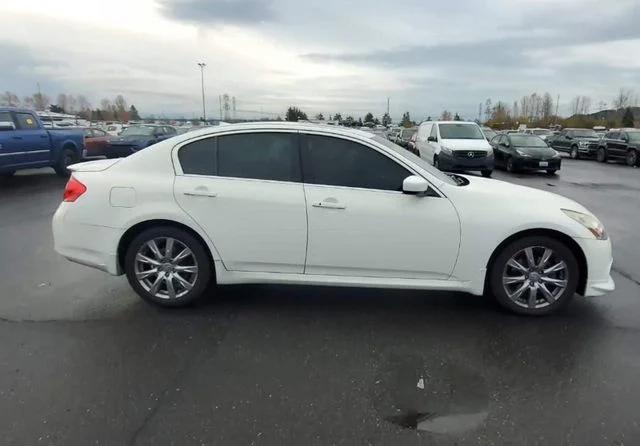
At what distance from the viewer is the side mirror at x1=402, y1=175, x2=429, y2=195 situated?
369cm

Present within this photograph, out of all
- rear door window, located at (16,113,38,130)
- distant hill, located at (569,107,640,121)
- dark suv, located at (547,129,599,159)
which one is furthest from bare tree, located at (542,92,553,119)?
rear door window, located at (16,113,38,130)

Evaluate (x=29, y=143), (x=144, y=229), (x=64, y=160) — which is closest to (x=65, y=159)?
(x=64, y=160)

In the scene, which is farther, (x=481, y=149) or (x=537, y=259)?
(x=481, y=149)

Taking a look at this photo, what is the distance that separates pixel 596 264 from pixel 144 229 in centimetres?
384

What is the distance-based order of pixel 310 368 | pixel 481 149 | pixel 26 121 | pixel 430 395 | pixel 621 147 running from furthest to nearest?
pixel 621 147, pixel 481 149, pixel 26 121, pixel 310 368, pixel 430 395

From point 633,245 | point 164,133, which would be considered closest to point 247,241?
point 633,245

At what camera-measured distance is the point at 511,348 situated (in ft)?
11.1

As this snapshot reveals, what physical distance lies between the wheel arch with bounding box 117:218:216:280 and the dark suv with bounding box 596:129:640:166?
22380mm

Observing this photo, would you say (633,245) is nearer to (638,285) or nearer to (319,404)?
(638,285)

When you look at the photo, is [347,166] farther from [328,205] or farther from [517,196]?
[517,196]

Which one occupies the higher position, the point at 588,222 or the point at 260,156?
the point at 260,156

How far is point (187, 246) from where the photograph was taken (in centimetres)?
396

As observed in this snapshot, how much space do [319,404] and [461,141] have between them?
14181mm

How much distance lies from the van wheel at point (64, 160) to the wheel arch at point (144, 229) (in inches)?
426
